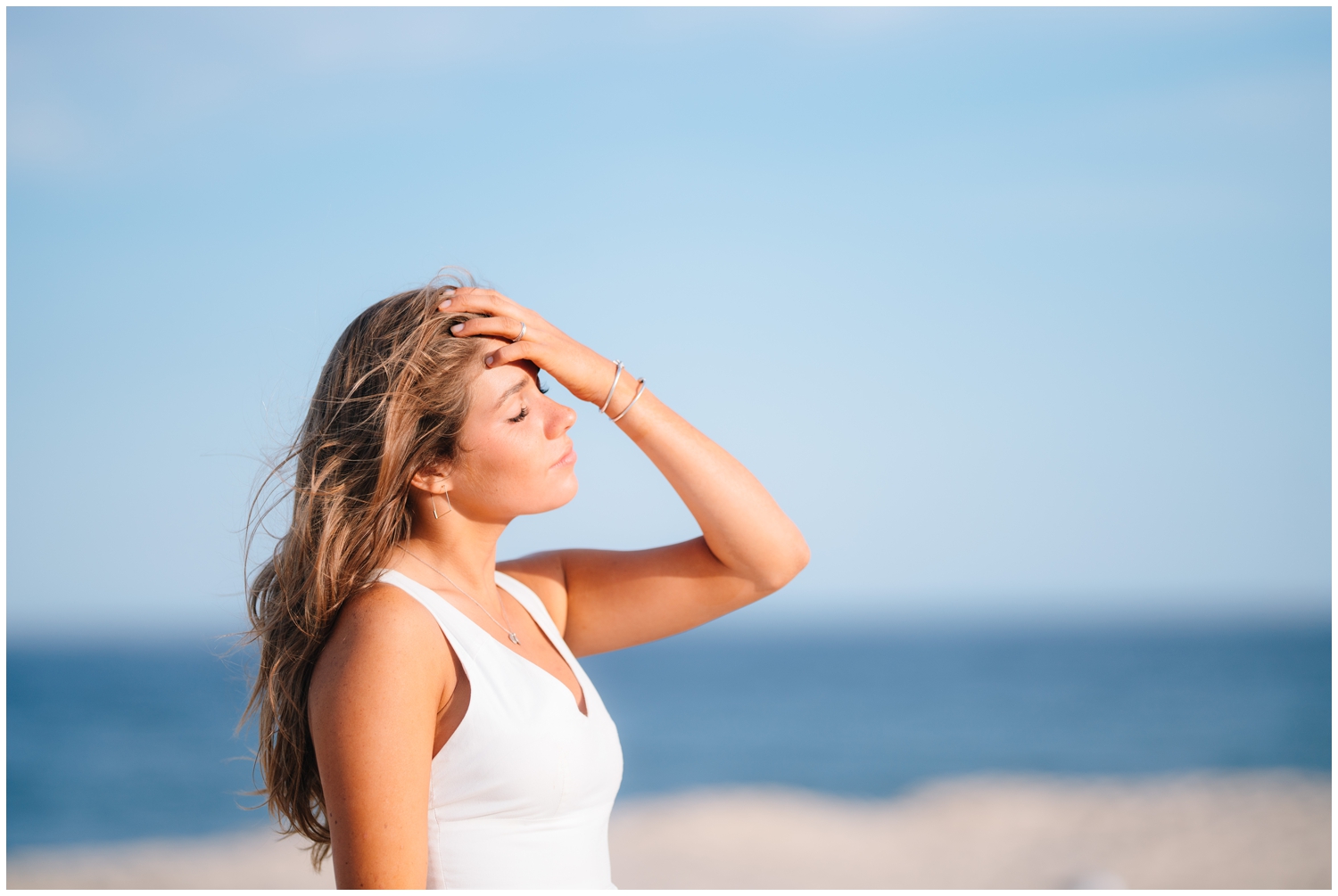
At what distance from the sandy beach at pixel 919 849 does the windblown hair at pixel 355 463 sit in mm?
9834

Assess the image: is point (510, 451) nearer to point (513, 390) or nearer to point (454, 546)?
point (513, 390)

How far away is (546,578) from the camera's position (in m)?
2.86

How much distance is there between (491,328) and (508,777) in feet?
3.35

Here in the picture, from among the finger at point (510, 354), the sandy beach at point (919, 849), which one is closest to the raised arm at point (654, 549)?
the finger at point (510, 354)

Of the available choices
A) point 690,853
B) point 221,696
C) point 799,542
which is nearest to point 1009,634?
point 221,696

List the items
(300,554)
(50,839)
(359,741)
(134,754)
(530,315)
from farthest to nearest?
(134,754), (50,839), (530,315), (300,554), (359,741)

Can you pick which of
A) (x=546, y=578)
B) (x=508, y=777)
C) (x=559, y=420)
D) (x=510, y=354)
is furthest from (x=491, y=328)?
(x=508, y=777)

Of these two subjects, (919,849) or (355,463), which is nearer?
(355,463)

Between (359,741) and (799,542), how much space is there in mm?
1355

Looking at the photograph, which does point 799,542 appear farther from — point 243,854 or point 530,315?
point 243,854

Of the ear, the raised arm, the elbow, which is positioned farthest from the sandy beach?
the ear

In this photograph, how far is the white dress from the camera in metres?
2.05

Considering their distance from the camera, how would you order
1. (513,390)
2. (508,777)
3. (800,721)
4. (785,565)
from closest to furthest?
(508,777)
(513,390)
(785,565)
(800,721)

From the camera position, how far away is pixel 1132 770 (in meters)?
24.1
